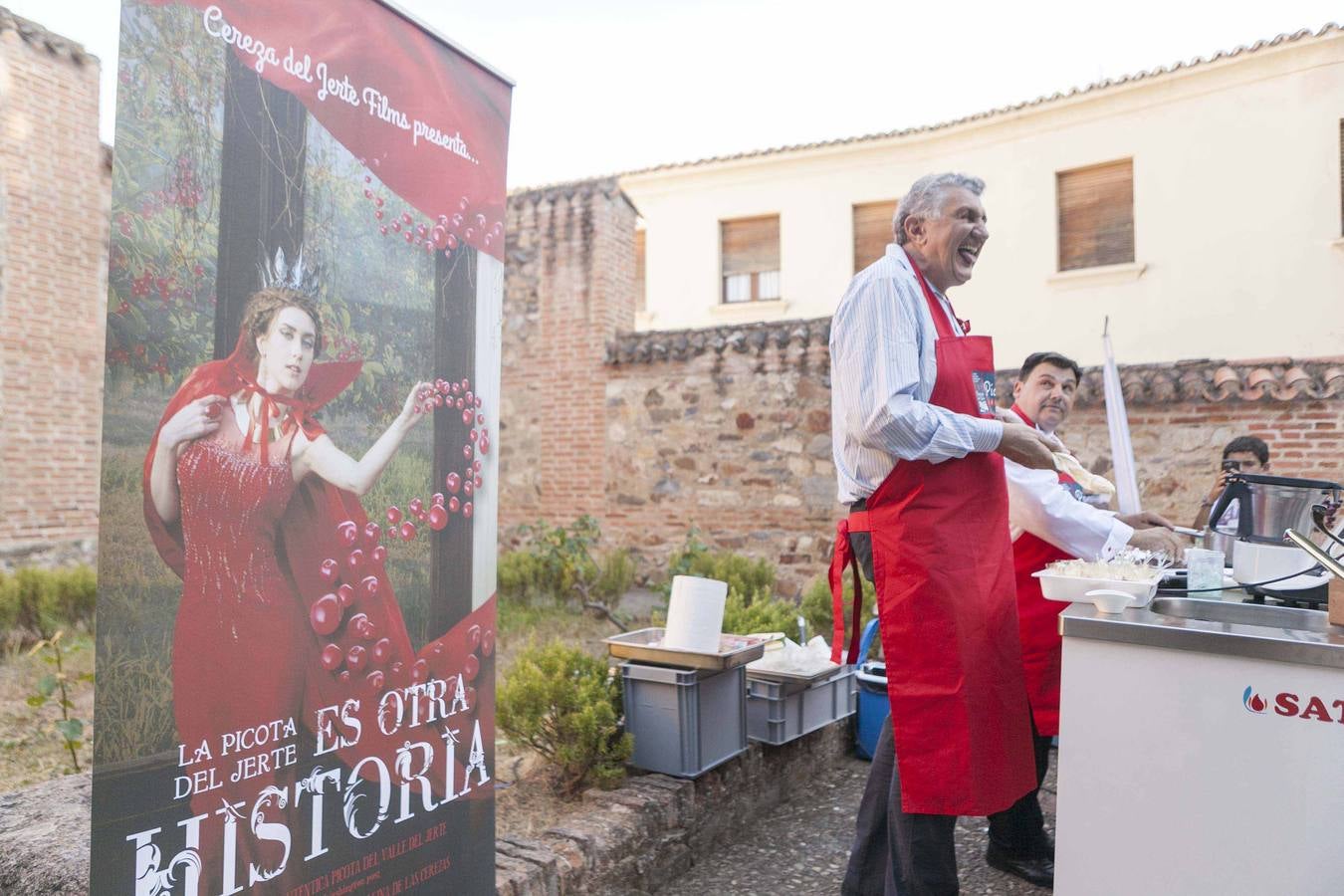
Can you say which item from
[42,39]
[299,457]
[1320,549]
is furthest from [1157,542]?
[42,39]

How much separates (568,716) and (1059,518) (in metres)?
1.89

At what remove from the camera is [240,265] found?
1735mm

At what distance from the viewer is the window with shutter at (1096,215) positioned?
13016 mm

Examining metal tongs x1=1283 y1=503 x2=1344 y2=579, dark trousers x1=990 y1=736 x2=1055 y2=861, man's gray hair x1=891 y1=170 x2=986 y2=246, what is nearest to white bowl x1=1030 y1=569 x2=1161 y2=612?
metal tongs x1=1283 y1=503 x2=1344 y2=579

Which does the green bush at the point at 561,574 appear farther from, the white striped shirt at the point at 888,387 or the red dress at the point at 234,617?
the red dress at the point at 234,617

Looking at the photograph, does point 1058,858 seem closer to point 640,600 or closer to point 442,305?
point 442,305

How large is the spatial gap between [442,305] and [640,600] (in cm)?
638

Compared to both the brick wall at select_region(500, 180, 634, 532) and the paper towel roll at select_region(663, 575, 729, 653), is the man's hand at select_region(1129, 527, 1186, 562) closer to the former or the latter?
the paper towel roll at select_region(663, 575, 729, 653)

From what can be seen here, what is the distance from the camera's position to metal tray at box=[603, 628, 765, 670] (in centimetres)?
329

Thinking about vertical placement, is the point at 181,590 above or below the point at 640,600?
above

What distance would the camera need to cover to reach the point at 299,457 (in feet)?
6.15

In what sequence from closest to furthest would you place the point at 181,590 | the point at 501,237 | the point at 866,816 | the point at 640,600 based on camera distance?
the point at 181,590
the point at 501,237
the point at 866,816
the point at 640,600

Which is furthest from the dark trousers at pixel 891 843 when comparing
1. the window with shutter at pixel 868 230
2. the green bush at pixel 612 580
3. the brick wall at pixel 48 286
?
the window with shutter at pixel 868 230

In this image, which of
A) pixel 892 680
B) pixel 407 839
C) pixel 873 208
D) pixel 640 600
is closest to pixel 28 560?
pixel 640 600
